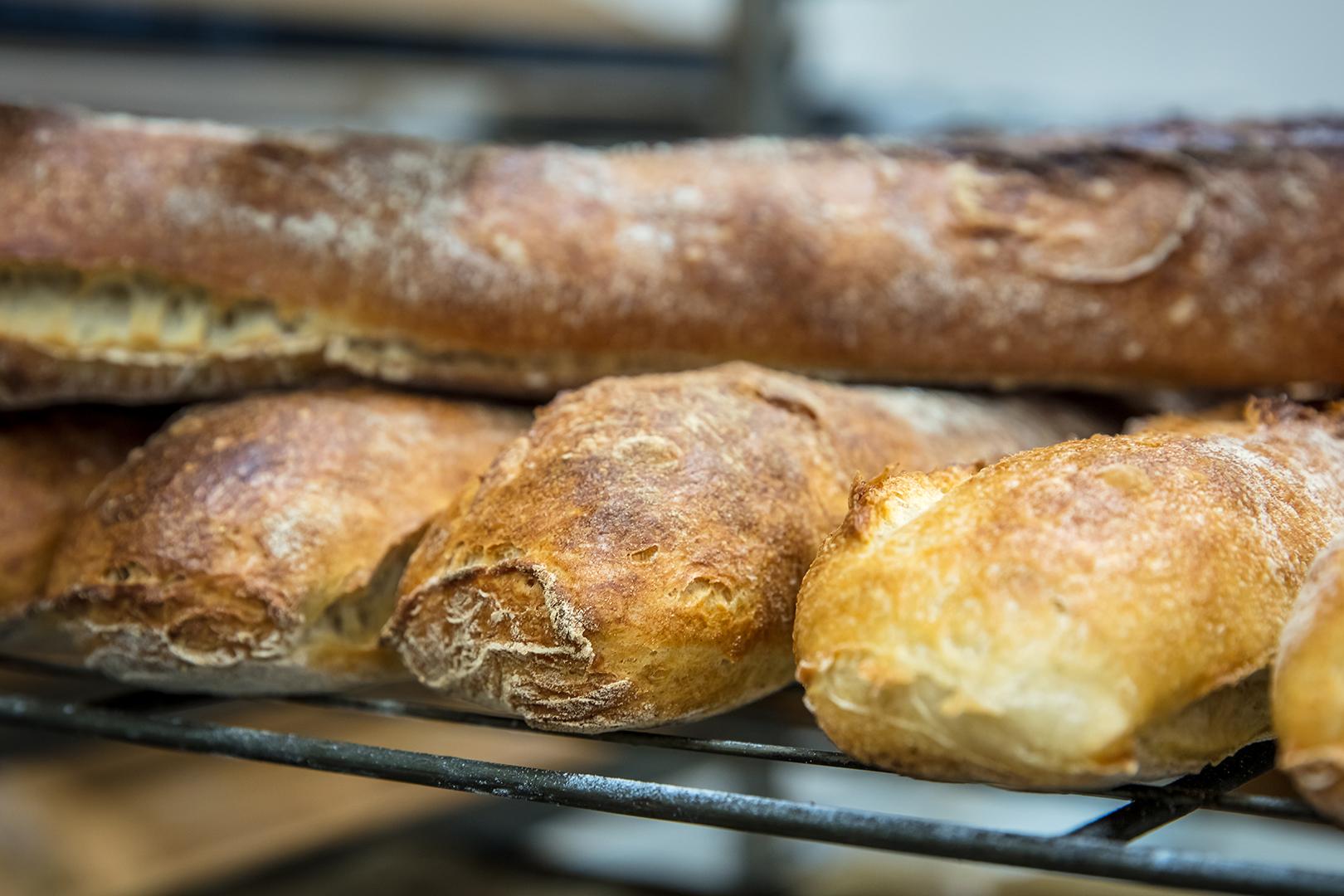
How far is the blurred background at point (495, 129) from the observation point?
174cm

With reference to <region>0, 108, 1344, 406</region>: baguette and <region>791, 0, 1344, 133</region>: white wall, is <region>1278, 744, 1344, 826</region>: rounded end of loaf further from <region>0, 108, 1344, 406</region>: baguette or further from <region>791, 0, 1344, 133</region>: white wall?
<region>791, 0, 1344, 133</region>: white wall

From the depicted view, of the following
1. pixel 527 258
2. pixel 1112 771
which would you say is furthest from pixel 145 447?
pixel 1112 771

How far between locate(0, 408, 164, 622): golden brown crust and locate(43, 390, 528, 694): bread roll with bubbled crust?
0.04 meters

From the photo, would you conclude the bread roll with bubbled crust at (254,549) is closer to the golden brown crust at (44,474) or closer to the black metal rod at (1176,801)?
the golden brown crust at (44,474)

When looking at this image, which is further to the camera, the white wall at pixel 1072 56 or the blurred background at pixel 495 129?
the white wall at pixel 1072 56

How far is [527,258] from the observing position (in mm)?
1017

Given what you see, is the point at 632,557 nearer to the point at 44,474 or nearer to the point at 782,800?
the point at 782,800

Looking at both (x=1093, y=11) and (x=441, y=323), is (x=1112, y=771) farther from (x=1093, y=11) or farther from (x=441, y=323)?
(x=1093, y=11)

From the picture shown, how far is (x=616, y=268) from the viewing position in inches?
40.4

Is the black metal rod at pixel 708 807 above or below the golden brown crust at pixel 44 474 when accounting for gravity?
below

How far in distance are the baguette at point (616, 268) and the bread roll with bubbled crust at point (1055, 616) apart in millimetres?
384

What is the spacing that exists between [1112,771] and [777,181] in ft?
2.15

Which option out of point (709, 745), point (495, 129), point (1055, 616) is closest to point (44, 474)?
point (709, 745)

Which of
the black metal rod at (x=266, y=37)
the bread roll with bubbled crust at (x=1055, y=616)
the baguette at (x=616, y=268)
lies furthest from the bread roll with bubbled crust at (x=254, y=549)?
the black metal rod at (x=266, y=37)
